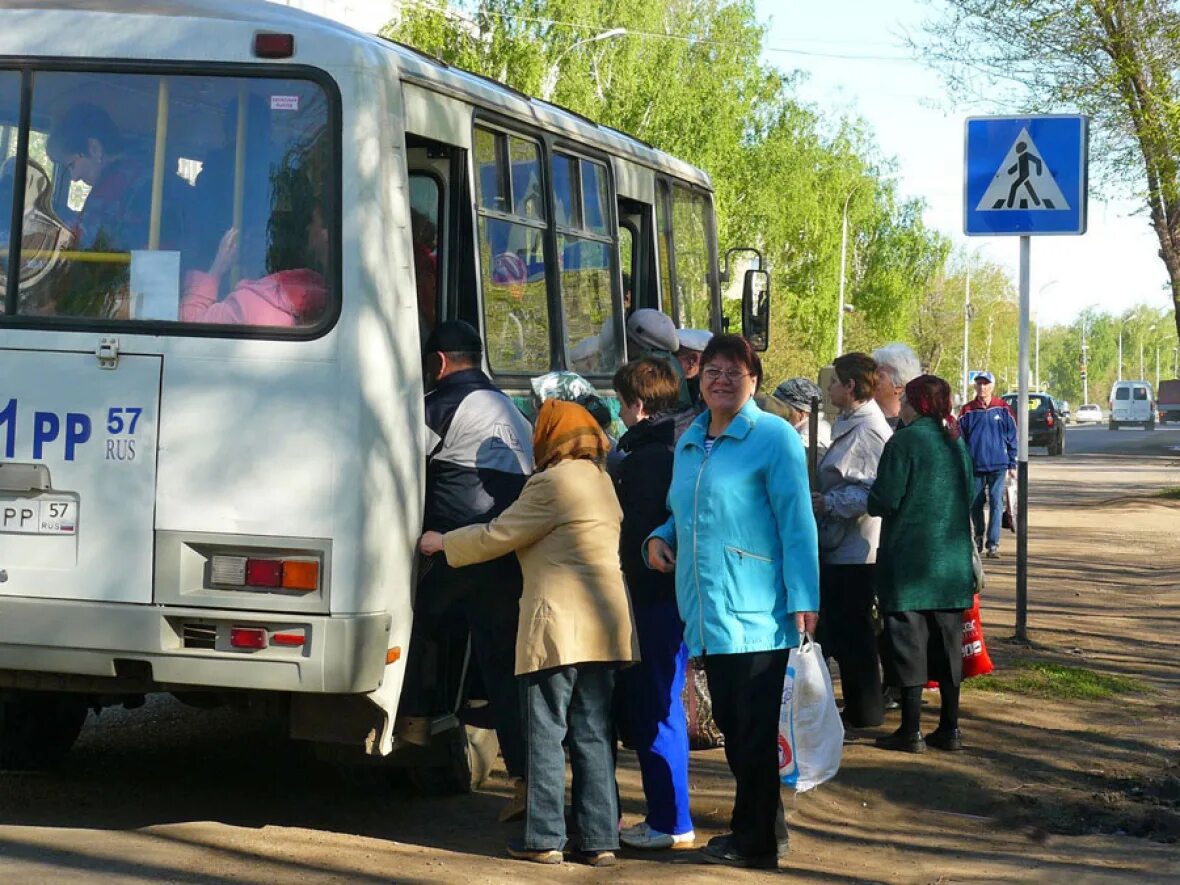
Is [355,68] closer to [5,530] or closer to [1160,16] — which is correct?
[5,530]

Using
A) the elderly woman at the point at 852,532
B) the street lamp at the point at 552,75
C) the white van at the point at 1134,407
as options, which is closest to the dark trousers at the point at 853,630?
the elderly woman at the point at 852,532

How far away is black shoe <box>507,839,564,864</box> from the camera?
6430mm

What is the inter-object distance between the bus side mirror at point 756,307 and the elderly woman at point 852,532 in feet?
9.74

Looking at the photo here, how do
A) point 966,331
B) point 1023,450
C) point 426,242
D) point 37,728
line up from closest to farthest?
point 426,242 → point 37,728 → point 1023,450 → point 966,331

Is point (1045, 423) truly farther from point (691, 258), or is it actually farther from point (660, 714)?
point (660, 714)

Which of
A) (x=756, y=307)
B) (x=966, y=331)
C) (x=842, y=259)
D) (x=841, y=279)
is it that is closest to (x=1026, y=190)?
(x=756, y=307)

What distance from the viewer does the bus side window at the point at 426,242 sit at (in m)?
7.33

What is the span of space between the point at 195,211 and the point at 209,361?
1.76ft

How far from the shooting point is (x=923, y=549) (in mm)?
8695

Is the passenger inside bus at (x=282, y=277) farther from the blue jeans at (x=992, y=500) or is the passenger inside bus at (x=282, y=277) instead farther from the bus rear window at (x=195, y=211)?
the blue jeans at (x=992, y=500)

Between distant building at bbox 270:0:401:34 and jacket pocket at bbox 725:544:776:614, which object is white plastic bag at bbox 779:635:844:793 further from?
distant building at bbox 270:0:401:34

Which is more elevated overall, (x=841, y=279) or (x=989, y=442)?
(x=841, y=279)

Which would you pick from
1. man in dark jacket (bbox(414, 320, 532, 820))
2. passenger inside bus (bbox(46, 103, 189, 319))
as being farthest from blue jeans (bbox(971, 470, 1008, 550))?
passenger inside bus (bbox(46, 103, 189, 319))

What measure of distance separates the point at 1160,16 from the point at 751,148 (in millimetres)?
31866
